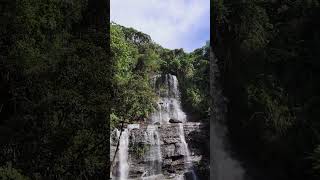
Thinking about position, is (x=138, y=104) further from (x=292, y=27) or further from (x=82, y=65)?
(x=292, y=27)

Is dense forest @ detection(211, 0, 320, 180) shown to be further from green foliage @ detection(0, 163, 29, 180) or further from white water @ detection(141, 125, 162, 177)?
green foliage @ detection(0, 163, 29, 180)

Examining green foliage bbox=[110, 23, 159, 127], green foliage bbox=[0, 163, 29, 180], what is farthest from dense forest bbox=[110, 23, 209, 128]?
green foliage bbox=[0, 163, 29, 180]

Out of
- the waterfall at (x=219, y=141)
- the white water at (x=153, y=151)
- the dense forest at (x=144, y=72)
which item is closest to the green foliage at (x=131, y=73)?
the dense forest at (x=144, y=72)

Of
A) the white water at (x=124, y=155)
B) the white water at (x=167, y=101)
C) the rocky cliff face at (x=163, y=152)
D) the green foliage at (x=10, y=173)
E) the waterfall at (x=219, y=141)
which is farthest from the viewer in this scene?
the white water at (x=167, y=101)

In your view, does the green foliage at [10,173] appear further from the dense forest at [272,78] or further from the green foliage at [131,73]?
the dense forest at [272,78]

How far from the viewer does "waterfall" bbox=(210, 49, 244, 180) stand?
6777mm

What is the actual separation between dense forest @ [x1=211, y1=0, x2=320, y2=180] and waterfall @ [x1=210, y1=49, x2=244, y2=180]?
10 centimetres

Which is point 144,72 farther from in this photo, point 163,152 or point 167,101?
point 163,152

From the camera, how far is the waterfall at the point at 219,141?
6777 mm

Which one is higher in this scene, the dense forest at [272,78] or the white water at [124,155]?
the dense forest at [272,78]

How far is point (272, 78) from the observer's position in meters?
6.74

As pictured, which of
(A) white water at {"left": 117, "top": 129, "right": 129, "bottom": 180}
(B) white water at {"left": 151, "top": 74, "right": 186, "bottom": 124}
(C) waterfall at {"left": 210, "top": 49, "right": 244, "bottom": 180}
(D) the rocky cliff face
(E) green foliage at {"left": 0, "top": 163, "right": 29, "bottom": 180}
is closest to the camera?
(E) green foliage at {"left": 0, "top": 163, "right": 29, "bottom": 180}

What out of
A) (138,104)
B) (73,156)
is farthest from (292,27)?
(73,156)

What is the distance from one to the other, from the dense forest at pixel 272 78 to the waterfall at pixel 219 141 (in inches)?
4.0
